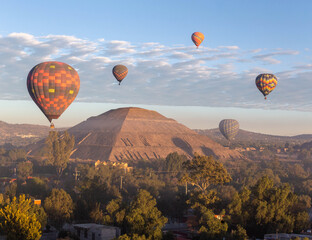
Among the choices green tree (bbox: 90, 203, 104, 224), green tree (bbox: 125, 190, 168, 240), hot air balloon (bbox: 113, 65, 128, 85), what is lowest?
green tree (bbox: 90, 203, 104, 224)

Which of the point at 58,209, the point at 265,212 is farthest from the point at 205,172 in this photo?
the point at 58,209

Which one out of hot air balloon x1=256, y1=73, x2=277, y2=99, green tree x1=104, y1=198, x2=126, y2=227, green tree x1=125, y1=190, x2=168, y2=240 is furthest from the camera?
hot air balloon x1=256, y1=73, x2=277, y2=99

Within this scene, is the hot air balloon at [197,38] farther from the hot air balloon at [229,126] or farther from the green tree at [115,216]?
the hot air balloon at [229,126]

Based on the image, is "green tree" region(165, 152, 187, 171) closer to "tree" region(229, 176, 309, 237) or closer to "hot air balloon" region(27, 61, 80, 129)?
"hot air balloon" region(27, 61, 80, 129)

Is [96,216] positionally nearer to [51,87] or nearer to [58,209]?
[58,209]

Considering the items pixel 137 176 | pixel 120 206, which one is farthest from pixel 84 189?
pixel 137 176

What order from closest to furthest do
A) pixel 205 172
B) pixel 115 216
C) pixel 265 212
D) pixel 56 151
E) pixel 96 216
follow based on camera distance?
pixel 265 212 → pixel 115 216 → pixel 96 216 → pixel 205 172 → pixel 56 151

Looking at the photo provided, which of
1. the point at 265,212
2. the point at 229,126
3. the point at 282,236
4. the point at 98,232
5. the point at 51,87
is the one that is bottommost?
the point at 98,232

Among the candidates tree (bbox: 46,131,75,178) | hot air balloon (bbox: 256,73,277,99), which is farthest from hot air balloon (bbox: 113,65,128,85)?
Result: hot air balloon (bbox: 256,73,277,99)
